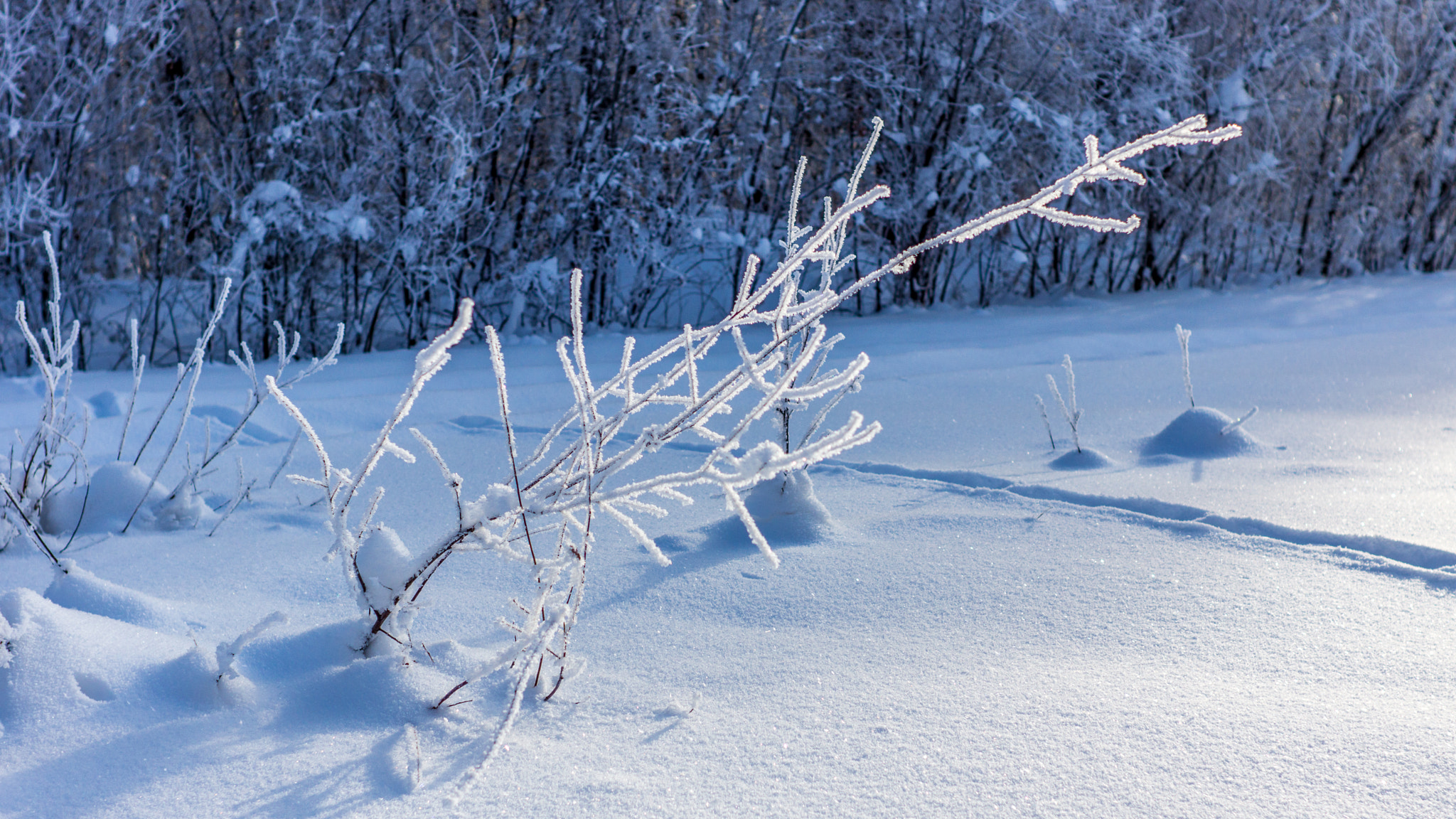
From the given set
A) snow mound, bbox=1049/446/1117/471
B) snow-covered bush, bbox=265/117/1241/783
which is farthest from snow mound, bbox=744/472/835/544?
snow mound, bbox=1049/446/1117/471

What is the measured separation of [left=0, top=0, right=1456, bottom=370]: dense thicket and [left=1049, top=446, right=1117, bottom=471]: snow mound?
10.5ft

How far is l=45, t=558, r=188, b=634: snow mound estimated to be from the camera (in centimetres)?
150

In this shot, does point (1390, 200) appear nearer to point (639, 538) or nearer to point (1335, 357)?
point (1335, 357)

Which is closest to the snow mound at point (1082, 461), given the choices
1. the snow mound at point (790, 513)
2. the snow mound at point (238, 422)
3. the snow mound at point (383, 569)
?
the snow mound at point (790, 513)

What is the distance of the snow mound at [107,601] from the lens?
1.50 metres

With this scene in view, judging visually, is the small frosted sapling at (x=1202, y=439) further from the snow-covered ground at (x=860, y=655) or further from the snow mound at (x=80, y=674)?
the snow mound at (x=80, y=674)

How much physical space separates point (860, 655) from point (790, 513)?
643mm

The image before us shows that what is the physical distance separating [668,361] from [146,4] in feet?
9.52

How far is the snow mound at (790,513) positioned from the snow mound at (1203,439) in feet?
3.60

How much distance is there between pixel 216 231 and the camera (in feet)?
16.6

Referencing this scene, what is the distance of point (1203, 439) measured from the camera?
2723 mm

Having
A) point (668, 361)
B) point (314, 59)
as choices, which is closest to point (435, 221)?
point (314, 59)

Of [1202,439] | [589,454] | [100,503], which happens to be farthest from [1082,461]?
[100,503]

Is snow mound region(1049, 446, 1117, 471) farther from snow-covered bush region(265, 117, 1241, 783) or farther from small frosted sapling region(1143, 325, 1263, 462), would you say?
snow-covered bush region(265, 117, 1241, 783)
